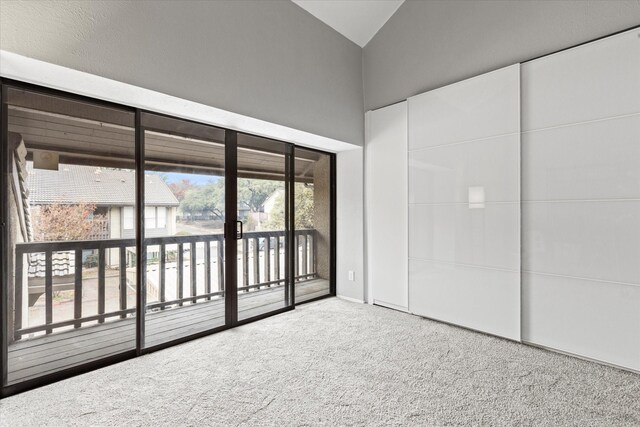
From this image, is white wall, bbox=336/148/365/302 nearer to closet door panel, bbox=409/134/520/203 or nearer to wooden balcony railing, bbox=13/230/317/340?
wooden balcony railing, bbox=13/230/317/340

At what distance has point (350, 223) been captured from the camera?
4.20 m

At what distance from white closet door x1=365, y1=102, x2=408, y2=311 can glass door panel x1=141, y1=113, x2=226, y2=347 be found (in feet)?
5.98

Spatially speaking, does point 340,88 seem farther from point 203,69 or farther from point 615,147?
point 615,147

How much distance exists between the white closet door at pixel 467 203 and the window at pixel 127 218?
2.73 metres

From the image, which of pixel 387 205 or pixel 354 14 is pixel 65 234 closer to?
A: pixel 387 205

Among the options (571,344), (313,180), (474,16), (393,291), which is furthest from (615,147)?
(313,180)

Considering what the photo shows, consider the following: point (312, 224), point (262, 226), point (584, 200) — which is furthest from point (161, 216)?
point (584, 200)

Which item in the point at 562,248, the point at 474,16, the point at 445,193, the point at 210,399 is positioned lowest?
the point at 210,399

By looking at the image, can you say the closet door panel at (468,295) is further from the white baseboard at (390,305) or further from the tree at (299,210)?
the tree at (299,210)

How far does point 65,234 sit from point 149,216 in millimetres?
A: 597

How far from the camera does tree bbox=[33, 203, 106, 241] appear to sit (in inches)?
86.8

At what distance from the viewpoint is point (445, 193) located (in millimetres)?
3209

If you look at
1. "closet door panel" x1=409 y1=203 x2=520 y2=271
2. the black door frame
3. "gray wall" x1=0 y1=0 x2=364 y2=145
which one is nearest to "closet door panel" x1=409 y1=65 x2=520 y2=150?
"closet door panel" x1=409 y1=203 x2=520 y2=271

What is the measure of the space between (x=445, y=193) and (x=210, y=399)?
2.71 metres
